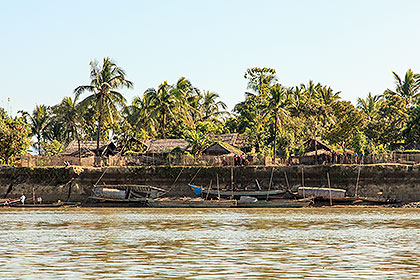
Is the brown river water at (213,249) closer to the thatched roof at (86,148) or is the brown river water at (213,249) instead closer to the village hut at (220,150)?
the village hut at (220,150)

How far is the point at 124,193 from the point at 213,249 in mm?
30478

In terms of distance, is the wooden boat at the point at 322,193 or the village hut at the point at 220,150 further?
the village hut at the point at 220,150

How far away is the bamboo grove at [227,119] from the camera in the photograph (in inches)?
2341

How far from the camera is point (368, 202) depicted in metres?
46.1

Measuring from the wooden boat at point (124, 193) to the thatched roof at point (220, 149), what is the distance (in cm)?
1051

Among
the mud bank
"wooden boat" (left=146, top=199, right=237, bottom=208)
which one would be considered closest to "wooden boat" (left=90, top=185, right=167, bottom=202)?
the mud bank

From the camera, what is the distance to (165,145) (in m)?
63.7

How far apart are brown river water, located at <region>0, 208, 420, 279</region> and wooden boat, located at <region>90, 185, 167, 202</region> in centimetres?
1545

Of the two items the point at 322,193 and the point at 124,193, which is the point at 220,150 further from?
the point at 322,193

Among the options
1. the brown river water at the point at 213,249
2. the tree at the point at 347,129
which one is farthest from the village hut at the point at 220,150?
the brown river water at the point at 213,249

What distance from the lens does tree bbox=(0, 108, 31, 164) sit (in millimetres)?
59906

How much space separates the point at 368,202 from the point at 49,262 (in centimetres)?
3349

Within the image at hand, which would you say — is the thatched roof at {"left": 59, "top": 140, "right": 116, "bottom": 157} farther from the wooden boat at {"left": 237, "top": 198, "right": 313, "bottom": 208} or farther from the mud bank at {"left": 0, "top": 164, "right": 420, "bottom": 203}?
the wooden boat at {"left": 237, "top": 198, "right": 313, "bottom": 208}

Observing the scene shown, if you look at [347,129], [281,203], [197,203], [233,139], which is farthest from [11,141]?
[347,129]
